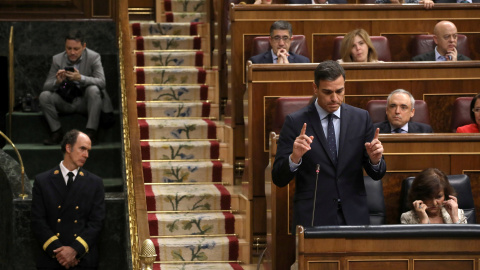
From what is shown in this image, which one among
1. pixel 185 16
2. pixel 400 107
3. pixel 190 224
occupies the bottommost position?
pixel 190 224

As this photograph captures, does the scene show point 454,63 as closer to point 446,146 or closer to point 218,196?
point 446,146

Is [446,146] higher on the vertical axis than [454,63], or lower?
lower

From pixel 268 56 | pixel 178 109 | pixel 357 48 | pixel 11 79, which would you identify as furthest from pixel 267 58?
pixel 11 79

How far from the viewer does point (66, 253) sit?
3.51 meters

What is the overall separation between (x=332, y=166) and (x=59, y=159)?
2.19m

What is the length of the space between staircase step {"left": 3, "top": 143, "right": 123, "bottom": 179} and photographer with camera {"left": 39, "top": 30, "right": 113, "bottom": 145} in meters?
0.08

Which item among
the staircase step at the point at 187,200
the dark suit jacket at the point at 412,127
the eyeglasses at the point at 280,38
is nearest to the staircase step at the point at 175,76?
the eyeglasses at the point at 280,38

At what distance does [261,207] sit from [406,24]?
135cm

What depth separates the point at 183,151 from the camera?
4207mm

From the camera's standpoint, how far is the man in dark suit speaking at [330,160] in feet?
8.46

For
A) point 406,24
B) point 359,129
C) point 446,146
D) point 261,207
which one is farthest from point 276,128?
point 406,24

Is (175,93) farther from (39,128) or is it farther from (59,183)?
(59,183)

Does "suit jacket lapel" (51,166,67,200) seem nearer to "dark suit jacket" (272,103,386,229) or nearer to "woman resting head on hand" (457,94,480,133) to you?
"dark suit jacket" (272,103,386,229)

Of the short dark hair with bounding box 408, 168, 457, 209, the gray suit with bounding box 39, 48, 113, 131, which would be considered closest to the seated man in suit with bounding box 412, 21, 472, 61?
the short dark hair with bounding box 408, 168, 457, 209
